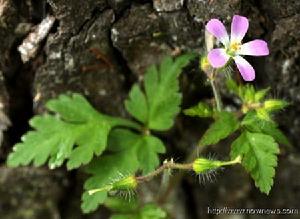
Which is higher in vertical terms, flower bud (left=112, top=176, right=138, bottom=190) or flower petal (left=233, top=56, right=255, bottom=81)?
flower petal (left=233, top=56, right=255, bottom=81)

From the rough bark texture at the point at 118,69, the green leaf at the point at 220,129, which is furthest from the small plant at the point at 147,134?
the rough bark texture at the point at 118,69

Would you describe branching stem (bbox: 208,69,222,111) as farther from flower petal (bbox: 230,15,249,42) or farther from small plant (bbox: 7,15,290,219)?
flower petal (bbox: 230,15,249,42)

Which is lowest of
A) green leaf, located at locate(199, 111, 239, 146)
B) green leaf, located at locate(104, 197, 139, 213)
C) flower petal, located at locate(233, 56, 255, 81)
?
green leaf, located at locate(104, 197, 139, 213)

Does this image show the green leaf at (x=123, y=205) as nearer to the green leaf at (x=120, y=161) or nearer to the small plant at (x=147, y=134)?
the small plant at (x=147, y=134)

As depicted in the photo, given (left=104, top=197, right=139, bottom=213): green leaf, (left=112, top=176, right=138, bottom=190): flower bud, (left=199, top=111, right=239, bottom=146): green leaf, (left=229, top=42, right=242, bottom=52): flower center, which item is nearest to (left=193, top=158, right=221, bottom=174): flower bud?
(left=199, top=111, right=239, bottom=146): green leaf

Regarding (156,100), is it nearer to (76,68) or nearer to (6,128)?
(76,68)

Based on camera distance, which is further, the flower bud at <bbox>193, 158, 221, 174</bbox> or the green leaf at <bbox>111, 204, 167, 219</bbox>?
the green leaf at <bbox>111, 204, 167, 219</bbox>
